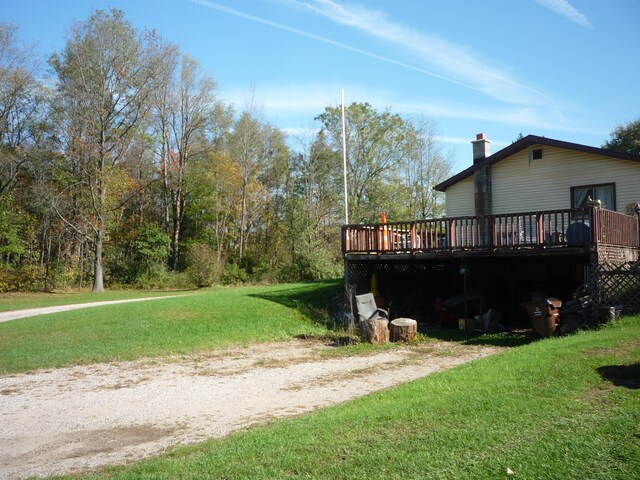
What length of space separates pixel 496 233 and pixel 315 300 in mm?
7401

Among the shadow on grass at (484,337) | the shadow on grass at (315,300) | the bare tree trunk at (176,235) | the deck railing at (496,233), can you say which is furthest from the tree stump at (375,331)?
the bare tree trunk at (176,235)

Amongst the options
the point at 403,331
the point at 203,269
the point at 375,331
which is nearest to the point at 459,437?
the point at 375,331

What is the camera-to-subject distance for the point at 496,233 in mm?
16125

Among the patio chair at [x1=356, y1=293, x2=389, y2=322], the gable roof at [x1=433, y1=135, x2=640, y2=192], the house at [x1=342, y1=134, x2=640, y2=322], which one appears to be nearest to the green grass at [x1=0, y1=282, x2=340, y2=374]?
the patio chair at [x1=356, y1=293, x2=389, y2=322]

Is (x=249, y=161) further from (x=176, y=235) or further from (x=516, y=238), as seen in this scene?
(x=516, y=238)

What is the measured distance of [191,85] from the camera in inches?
1690

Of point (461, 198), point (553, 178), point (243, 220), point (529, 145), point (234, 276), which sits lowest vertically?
point (234, 276)

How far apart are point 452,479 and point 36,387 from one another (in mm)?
8630

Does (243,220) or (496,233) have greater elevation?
(243,220)

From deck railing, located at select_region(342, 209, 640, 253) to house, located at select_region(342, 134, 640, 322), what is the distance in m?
0.03

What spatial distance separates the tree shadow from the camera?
22.1ft

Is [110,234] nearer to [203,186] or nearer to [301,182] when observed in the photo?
[203,186]

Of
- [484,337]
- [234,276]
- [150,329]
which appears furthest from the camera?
[234,276]

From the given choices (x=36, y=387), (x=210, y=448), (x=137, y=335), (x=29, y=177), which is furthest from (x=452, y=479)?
(x=29, y=177)
